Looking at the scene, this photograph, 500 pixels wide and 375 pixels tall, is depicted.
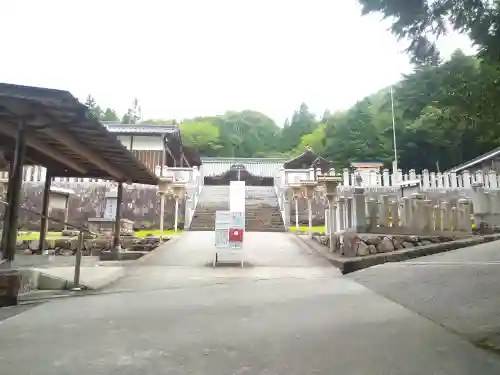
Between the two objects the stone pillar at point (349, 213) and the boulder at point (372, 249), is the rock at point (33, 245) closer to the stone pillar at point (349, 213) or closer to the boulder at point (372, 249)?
the stone pillar at point (349, 213)

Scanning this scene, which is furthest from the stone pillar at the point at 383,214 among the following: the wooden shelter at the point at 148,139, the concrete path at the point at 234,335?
the wooden shelter at the point at 148,139

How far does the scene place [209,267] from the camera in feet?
31.5

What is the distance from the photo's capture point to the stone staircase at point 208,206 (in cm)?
2062

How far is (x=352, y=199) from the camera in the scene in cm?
1234

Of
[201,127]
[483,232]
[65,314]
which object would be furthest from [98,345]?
[201,127]

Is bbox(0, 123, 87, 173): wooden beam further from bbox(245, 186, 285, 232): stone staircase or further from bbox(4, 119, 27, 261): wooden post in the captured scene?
bbox(245, 186, 285, 232): stone staircase

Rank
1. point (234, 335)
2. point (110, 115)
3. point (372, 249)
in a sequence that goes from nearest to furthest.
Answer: point (234, 335) < point (372, 249) < point (110, 115)

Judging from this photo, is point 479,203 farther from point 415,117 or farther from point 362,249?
point 415,117

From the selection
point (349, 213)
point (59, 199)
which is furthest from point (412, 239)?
point (59, 199)

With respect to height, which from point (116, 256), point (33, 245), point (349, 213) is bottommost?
point (116, 256)

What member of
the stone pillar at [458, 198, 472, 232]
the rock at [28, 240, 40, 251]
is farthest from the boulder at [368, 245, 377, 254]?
the rock at [28, 240, 40, 251]

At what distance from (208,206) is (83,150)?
1585cm

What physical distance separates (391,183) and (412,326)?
17415 millimetres

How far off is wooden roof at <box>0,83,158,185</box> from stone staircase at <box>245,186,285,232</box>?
34.8ft
